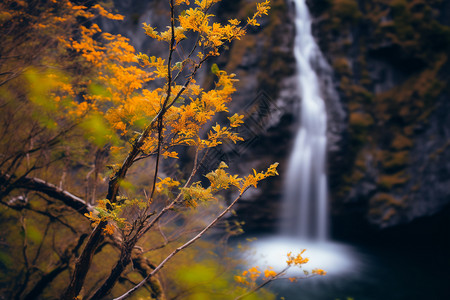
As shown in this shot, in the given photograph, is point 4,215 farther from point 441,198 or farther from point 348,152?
point 441,198

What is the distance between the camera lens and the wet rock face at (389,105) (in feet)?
30.9

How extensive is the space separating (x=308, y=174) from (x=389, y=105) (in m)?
4.45

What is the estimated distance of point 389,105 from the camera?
10.5 m

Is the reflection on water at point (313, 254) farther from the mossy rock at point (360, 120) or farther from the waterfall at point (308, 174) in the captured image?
the mossy rock at point (360, 120)

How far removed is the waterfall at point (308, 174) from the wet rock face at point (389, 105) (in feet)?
2.01

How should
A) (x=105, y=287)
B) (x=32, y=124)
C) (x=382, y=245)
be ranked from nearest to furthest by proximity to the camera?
1. (x=105, y=287)
2. (x=32, y=124)
3. (x=382, y=245)

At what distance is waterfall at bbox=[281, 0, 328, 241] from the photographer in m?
10.0

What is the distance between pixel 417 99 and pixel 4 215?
12987 mm

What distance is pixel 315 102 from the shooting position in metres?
10.2

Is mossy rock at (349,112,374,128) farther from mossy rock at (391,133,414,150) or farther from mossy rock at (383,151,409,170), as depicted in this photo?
mossy rock at (383,151,409,170)

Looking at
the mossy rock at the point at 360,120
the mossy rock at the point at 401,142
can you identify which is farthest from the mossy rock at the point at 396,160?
the mossy rock at the point at 360,120

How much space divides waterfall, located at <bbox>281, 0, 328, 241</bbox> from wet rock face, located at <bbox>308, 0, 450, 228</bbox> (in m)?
0.61

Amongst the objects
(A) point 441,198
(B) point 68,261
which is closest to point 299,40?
(A) point 441,198

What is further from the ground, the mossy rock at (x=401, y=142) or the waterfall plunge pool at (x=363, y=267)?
the mossy rock at (x=401, y=142)
